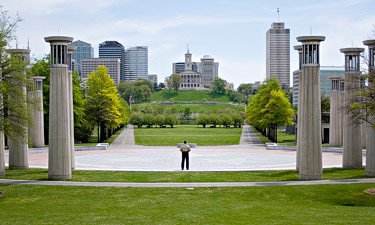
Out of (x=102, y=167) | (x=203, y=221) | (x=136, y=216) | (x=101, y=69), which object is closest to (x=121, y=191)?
(x=136, y=216)

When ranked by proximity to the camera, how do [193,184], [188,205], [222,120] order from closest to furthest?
[188,205] → [193,184] → [222,120]

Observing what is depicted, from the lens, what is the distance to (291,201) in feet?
62.8

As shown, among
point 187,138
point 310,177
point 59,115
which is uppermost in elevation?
point 59,115

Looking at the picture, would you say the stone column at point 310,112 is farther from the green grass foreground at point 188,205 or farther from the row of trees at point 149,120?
the row of trees at point 149,120

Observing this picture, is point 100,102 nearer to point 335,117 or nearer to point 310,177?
point 335,117

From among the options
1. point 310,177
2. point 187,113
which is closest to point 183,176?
point 310,177

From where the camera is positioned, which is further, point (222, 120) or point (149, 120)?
point (149, 120)

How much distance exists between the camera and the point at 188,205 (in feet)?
58.6

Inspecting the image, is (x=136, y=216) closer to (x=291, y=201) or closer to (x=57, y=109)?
(x=291, y=201)

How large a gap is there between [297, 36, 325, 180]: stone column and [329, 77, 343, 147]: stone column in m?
24.9

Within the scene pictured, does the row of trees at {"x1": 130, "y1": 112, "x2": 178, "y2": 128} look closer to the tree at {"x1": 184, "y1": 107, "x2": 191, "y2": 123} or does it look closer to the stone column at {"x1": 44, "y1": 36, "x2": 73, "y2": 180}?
the tree at {"x1": 184, "y1": 107, "x2": 191, "y2": 123}

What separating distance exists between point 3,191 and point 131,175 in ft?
24.5

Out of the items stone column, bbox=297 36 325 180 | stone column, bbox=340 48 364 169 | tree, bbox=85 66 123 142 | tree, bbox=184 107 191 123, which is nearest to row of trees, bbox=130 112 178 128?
tree, bbox=184 107 191 123

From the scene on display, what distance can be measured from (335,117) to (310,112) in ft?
85.6
